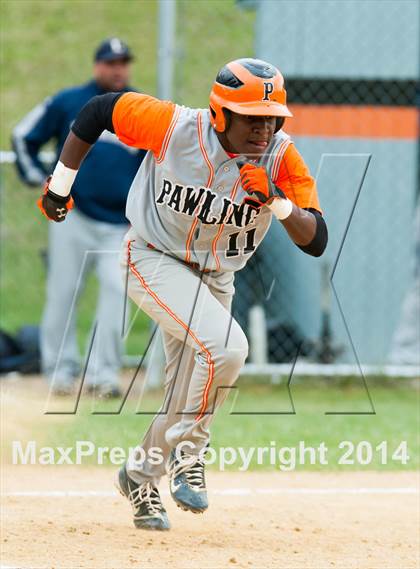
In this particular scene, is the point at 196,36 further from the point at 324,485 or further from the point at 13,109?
the point at 324,485

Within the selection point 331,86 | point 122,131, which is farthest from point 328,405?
point 122,131

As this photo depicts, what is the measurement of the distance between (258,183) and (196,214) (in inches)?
20.3

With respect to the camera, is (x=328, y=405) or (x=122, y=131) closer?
(x=122, y=131)

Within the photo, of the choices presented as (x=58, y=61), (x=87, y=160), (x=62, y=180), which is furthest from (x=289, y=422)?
(x=58, y=61)

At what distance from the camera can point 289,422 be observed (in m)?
8.30

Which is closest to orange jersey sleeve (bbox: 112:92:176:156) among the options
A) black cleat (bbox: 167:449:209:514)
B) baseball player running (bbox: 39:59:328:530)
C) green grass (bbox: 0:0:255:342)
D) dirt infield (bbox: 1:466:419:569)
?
baseball player running (bbox: 39:59:328:530)

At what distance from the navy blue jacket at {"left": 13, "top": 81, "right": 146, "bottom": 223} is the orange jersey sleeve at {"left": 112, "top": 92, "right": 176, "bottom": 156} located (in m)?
3.48

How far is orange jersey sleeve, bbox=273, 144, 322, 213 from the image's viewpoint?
204 inches

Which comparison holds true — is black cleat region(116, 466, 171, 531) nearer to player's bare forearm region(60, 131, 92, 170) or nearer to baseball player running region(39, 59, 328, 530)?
baseball player running region(39, 59, 328, 530)

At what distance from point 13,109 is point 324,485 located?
10842 mm

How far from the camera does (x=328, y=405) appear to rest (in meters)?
8.78

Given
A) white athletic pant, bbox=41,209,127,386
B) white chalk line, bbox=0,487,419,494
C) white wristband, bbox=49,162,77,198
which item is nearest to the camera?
white wristband, bbox=49,162,77,198

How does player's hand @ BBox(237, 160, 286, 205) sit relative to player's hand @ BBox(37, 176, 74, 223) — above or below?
above

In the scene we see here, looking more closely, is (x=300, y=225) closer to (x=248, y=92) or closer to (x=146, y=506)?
(x=248, y=92)
